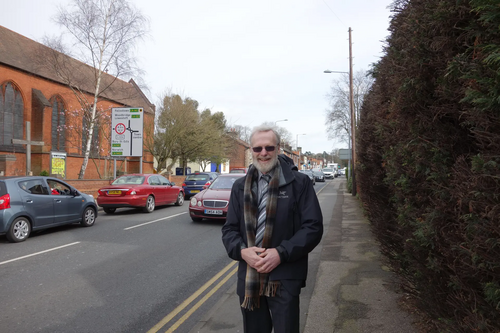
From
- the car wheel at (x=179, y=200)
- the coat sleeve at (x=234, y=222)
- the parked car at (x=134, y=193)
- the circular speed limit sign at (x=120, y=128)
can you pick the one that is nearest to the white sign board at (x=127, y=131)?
the circular speed limit sign at (x=120, y=128)

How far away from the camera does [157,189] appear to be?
14.6 metres

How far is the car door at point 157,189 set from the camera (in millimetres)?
14434

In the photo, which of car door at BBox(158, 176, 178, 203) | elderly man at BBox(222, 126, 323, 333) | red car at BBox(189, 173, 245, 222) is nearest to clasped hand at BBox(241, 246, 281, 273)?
elderly man at BBox(222, 126, 323, 333)

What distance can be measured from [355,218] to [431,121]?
9.88m

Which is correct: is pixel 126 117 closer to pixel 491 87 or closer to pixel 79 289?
pixel 79 289

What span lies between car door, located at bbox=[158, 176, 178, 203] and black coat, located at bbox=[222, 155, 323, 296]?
13.0 m

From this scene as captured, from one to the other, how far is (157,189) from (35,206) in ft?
19.5

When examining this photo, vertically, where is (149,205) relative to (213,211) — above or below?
below

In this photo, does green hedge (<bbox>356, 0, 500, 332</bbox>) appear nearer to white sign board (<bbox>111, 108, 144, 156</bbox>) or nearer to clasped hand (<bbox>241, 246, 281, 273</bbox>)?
clasped hand (<bbox>241, 246, 281, 273</bbox>)

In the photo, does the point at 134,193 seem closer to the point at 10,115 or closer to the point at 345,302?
the point at 345,302

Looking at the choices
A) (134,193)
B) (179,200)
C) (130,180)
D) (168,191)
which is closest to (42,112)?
(179,200)

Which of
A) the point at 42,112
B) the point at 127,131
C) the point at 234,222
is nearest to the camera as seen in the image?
the point at 234,222

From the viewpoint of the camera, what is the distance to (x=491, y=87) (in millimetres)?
1733

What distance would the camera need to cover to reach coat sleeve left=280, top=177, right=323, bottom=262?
239 centimetres
